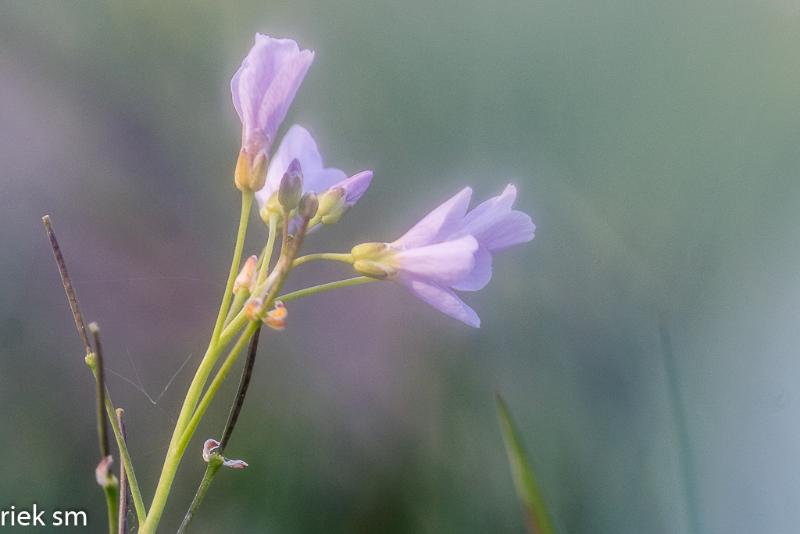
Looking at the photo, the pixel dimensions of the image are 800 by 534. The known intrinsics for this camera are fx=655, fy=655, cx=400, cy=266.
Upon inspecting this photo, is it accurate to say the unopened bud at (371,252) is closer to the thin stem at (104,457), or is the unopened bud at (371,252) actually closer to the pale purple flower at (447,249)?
the pale purple flower at (447,249)

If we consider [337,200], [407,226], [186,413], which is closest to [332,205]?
[337,200]

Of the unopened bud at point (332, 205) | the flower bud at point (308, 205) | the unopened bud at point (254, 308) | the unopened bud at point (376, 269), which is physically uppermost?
the unopened bud at point (332, 205)

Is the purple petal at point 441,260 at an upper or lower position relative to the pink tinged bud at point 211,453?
upper

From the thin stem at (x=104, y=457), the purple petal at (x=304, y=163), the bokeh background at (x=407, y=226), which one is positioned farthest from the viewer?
the bokeh background at (x=407, y=226)

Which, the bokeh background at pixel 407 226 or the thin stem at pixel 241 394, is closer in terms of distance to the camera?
the thin stem at pixel 241 394

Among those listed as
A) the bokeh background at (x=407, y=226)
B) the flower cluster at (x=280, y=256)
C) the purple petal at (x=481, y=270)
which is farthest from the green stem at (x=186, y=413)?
the bokeh background at (x=407, y=226)

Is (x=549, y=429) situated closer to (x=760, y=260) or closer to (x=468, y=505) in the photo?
(x=468, y=505)

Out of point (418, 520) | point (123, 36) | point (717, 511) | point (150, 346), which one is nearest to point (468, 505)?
point (418, 520)
